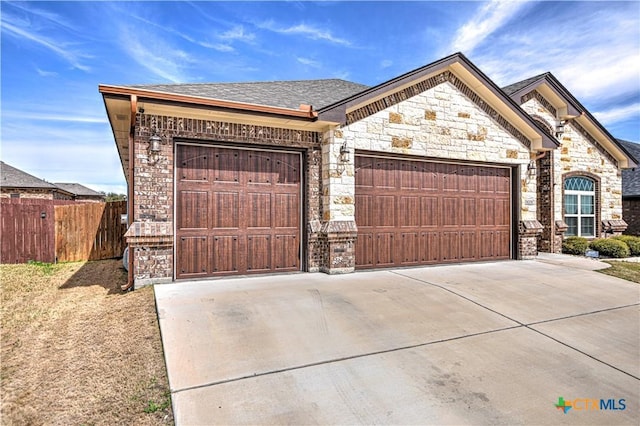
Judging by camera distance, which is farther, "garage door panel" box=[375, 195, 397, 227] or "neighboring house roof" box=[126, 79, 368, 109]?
"garage door panel" box=[375, 195, 397, 227]

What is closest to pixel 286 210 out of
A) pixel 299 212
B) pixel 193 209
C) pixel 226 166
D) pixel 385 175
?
pixel 299 212

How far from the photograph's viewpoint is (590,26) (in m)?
9.88

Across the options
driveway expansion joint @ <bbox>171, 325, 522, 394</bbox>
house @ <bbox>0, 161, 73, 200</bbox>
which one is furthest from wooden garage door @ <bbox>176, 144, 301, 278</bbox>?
house @ <bbox>0, 161, 73, 200</bbox>

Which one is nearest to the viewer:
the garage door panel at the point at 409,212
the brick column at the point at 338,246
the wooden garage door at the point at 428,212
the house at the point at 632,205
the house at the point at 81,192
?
the brick column at the point at 338,246

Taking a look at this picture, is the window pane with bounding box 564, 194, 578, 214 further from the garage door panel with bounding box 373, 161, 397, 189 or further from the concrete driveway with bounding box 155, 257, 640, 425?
the garage door panel with bounding box 373, 161, 397, 189

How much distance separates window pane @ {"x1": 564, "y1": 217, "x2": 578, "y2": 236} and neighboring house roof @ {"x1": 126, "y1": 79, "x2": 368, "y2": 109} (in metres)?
9.75

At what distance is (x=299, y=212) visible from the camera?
25.6ft

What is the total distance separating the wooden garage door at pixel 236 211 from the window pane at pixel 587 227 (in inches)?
472

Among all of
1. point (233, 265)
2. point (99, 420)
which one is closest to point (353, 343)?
point (99, 420)

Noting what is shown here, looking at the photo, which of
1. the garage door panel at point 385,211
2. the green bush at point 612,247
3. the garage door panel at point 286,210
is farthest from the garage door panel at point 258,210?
the green bush at point 612,247

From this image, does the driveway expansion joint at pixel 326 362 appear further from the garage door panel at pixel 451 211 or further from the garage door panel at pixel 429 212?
the garage door panel at pixel 451 211

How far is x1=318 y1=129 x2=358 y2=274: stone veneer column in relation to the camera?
7559 mm

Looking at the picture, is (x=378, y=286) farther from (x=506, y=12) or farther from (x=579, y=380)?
(x=506, y=12)

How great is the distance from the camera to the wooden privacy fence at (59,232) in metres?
10.3
